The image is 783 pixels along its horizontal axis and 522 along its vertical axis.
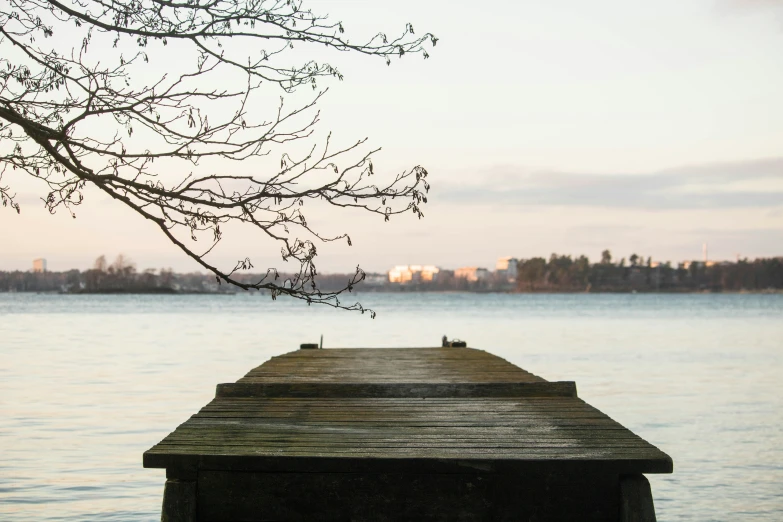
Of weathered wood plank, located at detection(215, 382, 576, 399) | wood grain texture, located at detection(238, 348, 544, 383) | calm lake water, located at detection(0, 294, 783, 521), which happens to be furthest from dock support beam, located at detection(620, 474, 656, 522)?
calm lake water, located at detection(0, 294, 783, 521)

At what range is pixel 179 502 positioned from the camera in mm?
5766

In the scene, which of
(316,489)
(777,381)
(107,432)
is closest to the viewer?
(316,489)

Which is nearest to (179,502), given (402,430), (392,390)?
(402,430)

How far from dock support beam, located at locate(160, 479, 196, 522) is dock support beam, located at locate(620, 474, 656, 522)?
8.66 feet

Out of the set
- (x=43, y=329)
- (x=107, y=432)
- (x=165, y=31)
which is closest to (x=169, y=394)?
(x=107, y=432)

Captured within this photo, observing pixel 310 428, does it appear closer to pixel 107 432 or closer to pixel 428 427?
pixel 428 427

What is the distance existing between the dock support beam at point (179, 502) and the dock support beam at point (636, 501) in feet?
8.66

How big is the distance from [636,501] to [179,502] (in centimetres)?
279

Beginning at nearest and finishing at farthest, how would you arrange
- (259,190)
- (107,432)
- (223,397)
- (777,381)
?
1. (259,190)
2. (223,397)
3. (107,432)
4. (777,381)

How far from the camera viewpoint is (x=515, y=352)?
3944cm

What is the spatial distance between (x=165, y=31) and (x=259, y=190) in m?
1.16

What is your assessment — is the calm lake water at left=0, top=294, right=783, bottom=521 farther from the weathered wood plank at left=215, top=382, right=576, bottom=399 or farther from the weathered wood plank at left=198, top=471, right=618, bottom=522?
the weathered wood plank at left=198, top=471, right=618, bottom=522

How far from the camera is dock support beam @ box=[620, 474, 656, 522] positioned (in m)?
5.72

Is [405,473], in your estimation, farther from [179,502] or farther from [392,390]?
[392,390]
